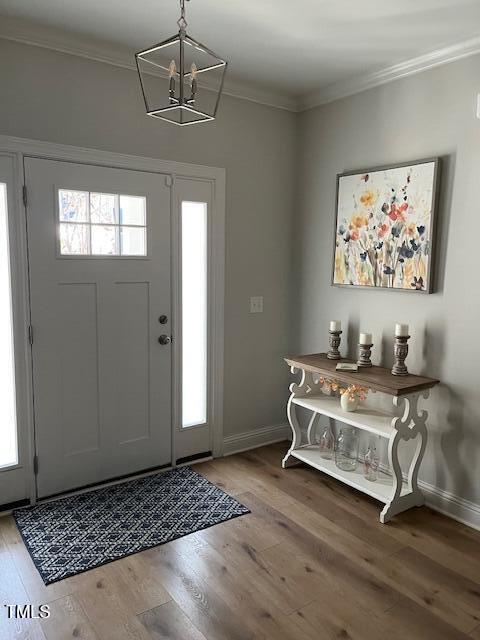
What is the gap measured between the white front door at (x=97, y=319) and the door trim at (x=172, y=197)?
0.04 meters

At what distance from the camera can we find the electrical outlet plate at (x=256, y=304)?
3.57m

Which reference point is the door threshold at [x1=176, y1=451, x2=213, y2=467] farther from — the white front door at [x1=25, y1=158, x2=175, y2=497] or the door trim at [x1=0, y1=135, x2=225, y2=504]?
the white front door at [x1=25, y1=158, x2=175, y2=497]

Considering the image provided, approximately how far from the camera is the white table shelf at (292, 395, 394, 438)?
8.98 ft

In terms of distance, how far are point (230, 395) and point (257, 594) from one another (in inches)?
62.7

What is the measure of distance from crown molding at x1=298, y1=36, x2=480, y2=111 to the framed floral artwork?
0.53 meters

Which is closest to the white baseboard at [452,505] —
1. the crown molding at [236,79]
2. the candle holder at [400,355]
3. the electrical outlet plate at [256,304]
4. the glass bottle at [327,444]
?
the glass bottle at [327,444]

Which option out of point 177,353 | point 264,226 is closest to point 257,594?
point 177,353

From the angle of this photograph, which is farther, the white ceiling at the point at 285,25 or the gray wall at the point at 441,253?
the gray wall at the point at 441,253

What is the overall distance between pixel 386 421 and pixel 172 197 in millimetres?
1876

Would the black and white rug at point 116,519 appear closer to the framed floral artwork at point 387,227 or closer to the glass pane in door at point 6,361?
the glass pane in door at point 6,361

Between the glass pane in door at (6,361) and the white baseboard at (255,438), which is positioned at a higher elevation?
the glass pane in door at (6,361)

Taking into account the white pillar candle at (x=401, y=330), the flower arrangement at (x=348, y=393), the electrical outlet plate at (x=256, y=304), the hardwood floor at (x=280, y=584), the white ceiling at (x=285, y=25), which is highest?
the white ceiling at (x=285, y=25)

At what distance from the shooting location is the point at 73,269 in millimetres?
2768

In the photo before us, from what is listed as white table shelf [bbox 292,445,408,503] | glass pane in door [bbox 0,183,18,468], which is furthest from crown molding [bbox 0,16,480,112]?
white table shelf [bbox 292,445,408,503]
